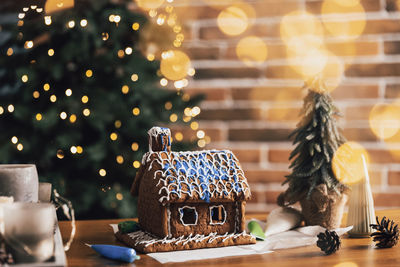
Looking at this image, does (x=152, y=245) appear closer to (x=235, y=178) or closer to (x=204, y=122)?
(x=235, y=178)

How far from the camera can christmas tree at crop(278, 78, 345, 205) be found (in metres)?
1.34

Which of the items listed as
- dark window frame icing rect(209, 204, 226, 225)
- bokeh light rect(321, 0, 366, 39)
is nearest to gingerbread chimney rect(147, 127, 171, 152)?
dark window frame icing rect(209, 204, 226, 225)

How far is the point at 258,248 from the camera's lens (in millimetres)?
1170

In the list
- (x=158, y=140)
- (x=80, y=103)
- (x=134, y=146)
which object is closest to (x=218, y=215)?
(x=158, y=140)

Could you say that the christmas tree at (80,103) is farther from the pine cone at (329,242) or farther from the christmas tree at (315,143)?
the pine cone at (329,242)

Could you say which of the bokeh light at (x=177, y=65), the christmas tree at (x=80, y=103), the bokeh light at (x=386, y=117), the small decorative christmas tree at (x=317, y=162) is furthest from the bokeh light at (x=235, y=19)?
the small decorative christmas tree at (x=317, y=162)

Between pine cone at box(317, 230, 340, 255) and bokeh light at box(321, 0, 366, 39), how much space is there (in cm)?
116

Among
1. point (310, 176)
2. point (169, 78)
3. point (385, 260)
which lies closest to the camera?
point (385, 260)

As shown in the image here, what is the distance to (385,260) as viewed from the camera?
1088 mm

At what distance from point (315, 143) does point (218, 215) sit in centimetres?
36

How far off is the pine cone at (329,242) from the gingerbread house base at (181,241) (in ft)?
0.52

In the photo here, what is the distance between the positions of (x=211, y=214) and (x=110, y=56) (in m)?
0.82

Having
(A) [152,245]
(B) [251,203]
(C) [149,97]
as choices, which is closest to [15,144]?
(C) [149,97]

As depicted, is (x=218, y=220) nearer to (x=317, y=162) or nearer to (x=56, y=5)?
(x=317, y=162)
